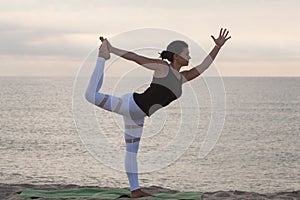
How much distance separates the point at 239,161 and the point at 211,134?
1050 inches

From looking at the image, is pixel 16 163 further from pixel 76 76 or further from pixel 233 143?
pixel 76 76

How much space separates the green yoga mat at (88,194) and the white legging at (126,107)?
0.76 meters

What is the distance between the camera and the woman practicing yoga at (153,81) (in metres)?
6.78

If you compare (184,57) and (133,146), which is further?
(133,146)

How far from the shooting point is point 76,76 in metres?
7.02

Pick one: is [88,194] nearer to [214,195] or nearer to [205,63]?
[214,195]

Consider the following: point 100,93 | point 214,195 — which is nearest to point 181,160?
point 214,195

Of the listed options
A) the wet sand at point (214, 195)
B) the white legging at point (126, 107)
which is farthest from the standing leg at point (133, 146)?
the wet sand at point (214, 195)

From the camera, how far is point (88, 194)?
8.30m

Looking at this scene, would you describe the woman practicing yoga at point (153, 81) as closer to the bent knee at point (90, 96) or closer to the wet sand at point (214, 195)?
the bent knee at point (90, 96)

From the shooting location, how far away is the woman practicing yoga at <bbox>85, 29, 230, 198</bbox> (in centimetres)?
678

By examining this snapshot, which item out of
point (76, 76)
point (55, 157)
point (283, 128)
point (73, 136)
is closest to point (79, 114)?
point (76, 76)

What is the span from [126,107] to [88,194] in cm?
197

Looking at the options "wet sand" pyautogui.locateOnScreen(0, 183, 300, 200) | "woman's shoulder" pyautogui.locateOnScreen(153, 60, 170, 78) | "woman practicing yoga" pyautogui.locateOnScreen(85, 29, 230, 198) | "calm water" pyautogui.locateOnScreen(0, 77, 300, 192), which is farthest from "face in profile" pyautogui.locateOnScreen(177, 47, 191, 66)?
"wet sand" pyautogui.locateOnScreen(0, 183, 300, 200)
